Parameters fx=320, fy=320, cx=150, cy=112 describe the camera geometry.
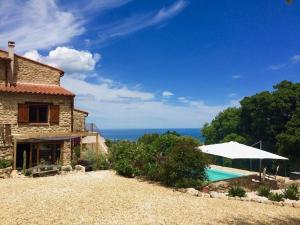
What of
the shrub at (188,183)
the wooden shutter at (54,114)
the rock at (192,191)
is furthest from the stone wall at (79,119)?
the rock at (192,191)

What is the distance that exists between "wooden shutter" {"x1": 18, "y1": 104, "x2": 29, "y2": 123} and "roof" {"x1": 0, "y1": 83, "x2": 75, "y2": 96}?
1.14 metres

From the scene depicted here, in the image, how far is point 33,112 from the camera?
2439cm

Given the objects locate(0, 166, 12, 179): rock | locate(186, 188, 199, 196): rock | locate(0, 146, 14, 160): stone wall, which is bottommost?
locate(186, 188, 199, 196): rock

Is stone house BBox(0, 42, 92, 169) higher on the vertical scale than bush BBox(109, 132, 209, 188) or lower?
higher

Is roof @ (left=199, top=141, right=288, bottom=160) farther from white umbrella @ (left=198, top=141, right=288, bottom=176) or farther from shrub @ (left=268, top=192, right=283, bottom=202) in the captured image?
shrub @ (left=268, top=192, right=283, bottom=202)

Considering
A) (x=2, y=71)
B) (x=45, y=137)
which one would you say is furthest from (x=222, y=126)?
(x=2, y=71)

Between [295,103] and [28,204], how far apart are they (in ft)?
104

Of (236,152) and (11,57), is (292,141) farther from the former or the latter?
(11,57)

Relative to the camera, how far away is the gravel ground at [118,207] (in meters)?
11.1

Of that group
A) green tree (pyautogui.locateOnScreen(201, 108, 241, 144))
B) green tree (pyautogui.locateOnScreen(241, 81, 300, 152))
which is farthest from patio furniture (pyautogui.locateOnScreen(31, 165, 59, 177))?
green tree (pyautogui.locateOnScreen(201, 108, 241, 144))

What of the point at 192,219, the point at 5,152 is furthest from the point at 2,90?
the point at 192,219

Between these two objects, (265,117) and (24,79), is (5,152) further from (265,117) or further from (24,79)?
(265,117)

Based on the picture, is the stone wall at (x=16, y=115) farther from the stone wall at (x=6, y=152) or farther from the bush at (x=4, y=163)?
the bush at (x=4, y=163)

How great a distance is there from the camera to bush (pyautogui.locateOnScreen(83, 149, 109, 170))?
23.4 meters
